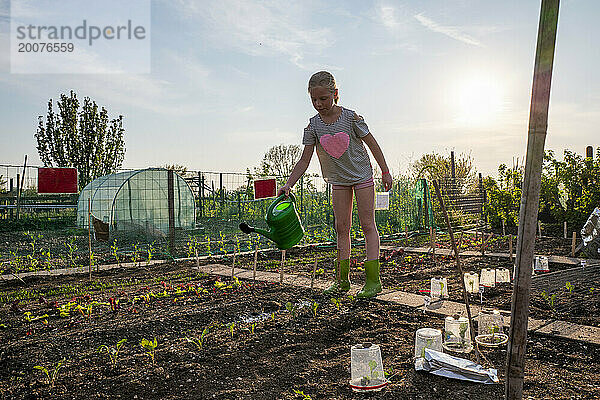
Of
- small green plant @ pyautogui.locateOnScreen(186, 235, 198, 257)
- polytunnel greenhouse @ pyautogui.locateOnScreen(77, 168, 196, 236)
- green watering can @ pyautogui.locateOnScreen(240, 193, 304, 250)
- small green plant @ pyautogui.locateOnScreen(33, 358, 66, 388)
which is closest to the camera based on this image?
small green plant @ pyautogui.locateOnScreen(33, 358, 66, 388)

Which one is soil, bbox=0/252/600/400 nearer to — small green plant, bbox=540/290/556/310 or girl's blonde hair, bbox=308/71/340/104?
small green plant, bbox=540/290/556/310

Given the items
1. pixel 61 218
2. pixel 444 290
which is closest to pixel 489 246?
pixel 444 290

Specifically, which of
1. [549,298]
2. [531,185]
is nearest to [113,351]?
[531,185]

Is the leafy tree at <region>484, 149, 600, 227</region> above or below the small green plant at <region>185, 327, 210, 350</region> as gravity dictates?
above

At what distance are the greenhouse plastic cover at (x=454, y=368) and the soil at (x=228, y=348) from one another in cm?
4

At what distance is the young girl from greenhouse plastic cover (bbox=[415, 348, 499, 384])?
25.1 inches

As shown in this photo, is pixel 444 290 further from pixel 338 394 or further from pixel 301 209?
pixel 301 209

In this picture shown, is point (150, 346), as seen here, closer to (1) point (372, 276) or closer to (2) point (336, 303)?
(1) point (372, 276)

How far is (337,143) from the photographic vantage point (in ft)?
9.45

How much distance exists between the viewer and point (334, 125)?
289 cm

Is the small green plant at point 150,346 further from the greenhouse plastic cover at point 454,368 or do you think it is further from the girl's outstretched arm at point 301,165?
the greenhouse plastic cover at point 454,368

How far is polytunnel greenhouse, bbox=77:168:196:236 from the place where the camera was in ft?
28.6

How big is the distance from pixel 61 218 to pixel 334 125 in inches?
389

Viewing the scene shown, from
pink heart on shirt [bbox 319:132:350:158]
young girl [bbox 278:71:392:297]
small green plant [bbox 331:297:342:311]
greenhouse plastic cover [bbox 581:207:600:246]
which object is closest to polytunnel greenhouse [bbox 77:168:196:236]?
small green plant [bbox 331:297:342:311]
